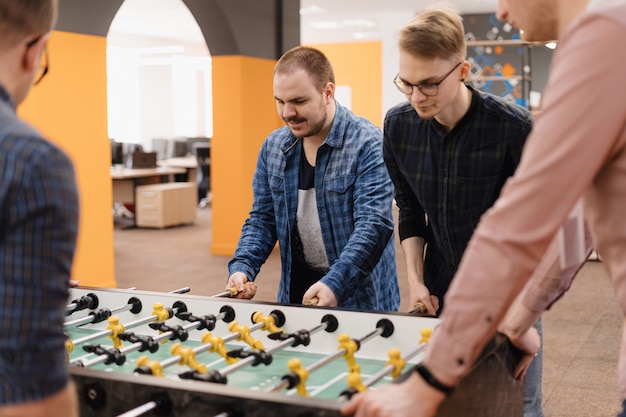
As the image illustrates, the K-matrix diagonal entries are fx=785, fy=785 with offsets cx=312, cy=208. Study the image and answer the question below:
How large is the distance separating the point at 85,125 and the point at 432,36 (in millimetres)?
4673

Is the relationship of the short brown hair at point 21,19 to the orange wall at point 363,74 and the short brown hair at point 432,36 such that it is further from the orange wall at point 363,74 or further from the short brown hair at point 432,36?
the orange wall at point 363,74

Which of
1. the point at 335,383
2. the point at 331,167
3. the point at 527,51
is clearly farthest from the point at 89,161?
the point at 527,51

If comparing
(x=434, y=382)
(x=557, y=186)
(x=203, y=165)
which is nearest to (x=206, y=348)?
(x=434, y=382)

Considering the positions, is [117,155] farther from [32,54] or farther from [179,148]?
[32,54]

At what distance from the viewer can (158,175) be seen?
11648mm

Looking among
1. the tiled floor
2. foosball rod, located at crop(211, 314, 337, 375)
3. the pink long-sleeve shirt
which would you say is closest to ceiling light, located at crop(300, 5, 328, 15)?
the tiled floor

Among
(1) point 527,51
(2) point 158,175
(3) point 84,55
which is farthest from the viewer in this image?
(1) point 527,51

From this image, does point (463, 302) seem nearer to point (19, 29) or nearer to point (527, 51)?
point (19, 29)

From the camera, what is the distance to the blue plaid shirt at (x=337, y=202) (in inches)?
109

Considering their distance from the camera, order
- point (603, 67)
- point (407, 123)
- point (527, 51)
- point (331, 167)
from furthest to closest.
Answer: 1. point (527, 51)
2. point (331, 167)
3. point (407, 123)
4. point (603, 67)

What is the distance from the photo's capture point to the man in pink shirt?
1.17 meters

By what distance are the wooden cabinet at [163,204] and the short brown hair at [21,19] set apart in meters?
9.45

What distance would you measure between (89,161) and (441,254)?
177 inches

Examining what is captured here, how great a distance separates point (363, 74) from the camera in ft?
62.2
